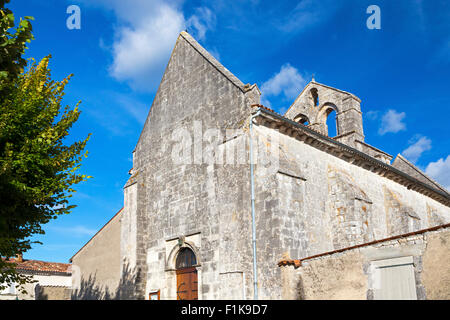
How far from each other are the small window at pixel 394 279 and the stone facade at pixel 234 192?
15.5 inches

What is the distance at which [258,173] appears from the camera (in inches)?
479

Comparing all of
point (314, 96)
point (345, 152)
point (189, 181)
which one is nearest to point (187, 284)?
point (189, 181)

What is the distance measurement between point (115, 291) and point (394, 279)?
12849 mm

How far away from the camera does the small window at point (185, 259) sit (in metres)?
13.9

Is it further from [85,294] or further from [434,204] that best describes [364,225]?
[85,294]

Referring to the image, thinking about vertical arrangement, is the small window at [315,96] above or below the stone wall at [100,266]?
above

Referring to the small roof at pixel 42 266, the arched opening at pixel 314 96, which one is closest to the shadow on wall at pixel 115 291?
the small roof at pixel 42 266

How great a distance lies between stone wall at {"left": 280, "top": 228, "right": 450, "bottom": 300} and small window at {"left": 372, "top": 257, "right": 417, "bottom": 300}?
93 millimetres

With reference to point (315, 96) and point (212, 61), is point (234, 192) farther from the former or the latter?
point (315, 96)

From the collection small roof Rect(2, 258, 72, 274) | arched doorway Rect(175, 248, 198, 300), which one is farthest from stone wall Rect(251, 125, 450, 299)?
small roof Rect(2, 258, 72, 274)

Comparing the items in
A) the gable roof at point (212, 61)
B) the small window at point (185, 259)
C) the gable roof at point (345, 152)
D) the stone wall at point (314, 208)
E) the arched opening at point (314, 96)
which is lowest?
the small window at point (185, 259)

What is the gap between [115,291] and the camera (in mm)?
17500

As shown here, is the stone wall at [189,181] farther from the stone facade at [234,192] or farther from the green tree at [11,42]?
the green tree at [11,42]

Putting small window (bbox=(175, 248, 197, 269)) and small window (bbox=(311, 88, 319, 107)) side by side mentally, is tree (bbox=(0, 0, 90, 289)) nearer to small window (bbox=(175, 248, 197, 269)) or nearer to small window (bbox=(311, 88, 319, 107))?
small window (bbox=(175, 248, 197, 269))
